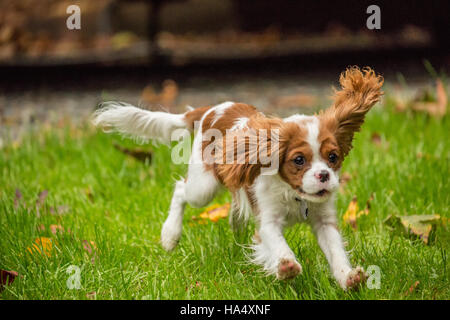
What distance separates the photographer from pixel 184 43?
10344 millimetres

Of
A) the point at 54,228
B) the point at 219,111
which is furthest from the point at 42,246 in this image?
the point at 219,111

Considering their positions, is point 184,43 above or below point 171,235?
above

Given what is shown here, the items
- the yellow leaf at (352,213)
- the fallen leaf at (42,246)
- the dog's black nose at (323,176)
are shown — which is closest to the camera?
the dog's black nose at (323,176)

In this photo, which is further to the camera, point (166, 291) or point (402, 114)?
point (402, 114)

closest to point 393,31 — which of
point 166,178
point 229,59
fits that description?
point 229,59

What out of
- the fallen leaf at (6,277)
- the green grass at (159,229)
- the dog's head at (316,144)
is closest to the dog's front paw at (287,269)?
the green grass at (159,229)

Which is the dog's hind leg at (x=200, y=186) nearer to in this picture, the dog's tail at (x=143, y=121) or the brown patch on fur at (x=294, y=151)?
the dog's tail at (x=143, y=121)

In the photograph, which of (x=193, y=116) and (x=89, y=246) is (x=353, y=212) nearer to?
(x=193, y=116)

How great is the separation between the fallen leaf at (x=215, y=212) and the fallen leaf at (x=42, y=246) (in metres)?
0.80

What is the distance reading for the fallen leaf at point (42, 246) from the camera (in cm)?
256

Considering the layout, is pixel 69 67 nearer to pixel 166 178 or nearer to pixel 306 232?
pixel 166 178

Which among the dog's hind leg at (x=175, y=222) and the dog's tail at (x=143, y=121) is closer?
the dog's hind leg at (x=175, y=222)
